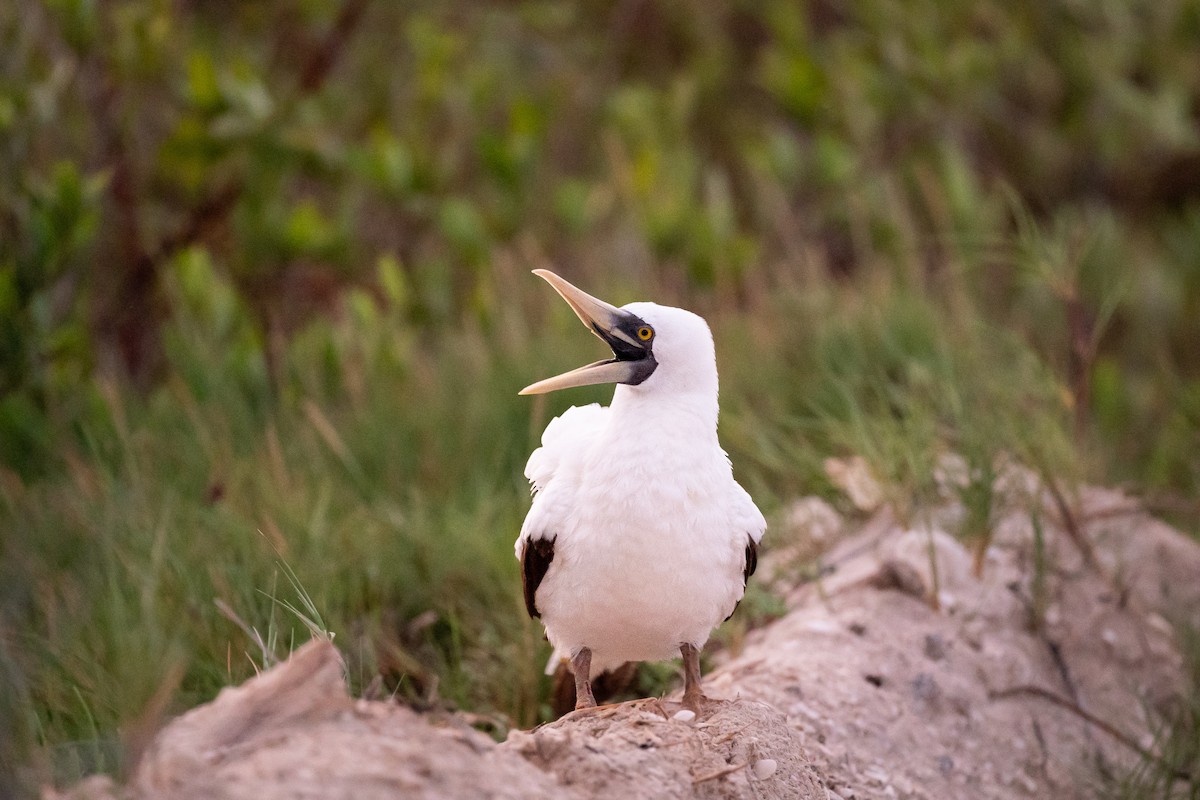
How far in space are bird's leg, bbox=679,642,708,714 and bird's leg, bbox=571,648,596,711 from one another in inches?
10.2

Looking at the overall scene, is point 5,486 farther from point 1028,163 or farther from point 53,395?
point 1028,163

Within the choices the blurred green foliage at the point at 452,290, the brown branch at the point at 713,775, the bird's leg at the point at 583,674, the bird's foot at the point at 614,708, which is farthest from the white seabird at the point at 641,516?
the blurred green foliage at the point at 452,290

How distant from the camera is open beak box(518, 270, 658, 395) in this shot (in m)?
3.52

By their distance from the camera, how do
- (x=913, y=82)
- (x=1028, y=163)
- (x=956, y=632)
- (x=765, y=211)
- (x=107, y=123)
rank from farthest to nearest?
(x=1028, y=163) < (x=765, y=211) < (x=913, y=82) < (x=107, y=123) < (x=956, y=632)

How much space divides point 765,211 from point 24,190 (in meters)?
5.31

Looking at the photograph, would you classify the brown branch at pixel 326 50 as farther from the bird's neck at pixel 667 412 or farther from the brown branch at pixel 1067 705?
the brown branch at pixel 1067 705

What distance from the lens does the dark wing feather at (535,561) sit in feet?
11.6

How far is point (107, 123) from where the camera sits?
22.8 feet

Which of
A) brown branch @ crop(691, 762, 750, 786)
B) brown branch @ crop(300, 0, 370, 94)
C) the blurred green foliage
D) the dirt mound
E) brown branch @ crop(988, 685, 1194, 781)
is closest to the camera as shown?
the dirt mound

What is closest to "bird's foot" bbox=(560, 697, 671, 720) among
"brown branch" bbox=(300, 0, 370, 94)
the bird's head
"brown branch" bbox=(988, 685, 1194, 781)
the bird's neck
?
the bird's neck

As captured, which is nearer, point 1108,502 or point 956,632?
point 956,632

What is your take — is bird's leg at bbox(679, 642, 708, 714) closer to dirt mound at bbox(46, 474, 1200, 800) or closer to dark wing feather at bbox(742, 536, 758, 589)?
dirt mound at bbox(46, 474, 1200, 800)

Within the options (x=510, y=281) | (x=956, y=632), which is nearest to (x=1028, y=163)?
(x=510, y=281)

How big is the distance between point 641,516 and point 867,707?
1215mm
